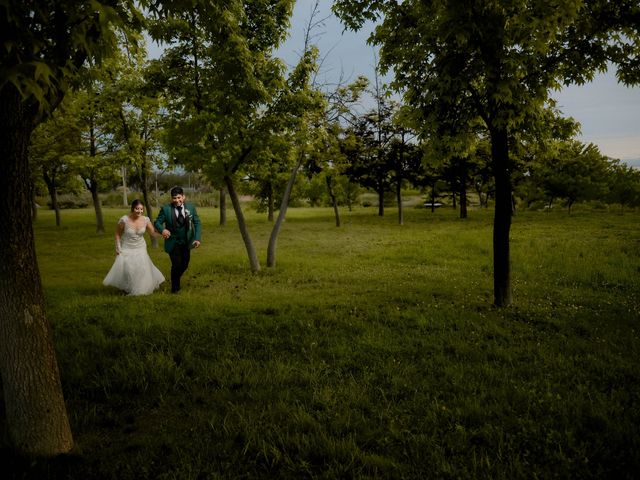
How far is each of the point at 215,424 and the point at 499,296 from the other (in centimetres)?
668

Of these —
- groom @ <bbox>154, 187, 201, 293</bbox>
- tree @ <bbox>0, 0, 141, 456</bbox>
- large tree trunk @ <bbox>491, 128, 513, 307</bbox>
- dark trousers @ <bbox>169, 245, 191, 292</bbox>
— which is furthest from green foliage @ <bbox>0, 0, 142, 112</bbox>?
large tree trunk @ <bbox>491, 128, 513, 307</bbox>

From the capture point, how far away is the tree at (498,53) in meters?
6.38

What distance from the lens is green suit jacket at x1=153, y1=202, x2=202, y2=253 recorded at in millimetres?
Result: 9789

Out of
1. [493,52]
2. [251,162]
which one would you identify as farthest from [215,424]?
[251,162]

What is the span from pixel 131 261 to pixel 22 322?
7212mm

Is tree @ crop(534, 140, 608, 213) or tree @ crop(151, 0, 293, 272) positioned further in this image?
tree @ crop(534, 140, 608, 213)

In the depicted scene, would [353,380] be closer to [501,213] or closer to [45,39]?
[45,39]

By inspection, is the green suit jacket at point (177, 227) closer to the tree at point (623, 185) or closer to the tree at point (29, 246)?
the tree at point (29, 246)

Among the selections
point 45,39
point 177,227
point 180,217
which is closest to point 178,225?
point 177,227

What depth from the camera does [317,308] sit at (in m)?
8.60

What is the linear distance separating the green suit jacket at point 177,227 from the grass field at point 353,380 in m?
1.39

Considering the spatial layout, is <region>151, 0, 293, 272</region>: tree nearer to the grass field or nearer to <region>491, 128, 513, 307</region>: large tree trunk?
the grass field

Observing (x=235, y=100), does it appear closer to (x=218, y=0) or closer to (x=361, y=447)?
(x=218, y=0)

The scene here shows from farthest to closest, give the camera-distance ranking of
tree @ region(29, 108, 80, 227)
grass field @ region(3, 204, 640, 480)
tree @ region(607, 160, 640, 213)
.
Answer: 1. tree @ region(607, 160, 640, 213)
2. tree @ region(29, 108, 80, 227)
3. grass field @ region(3, 204, 640, 480)
